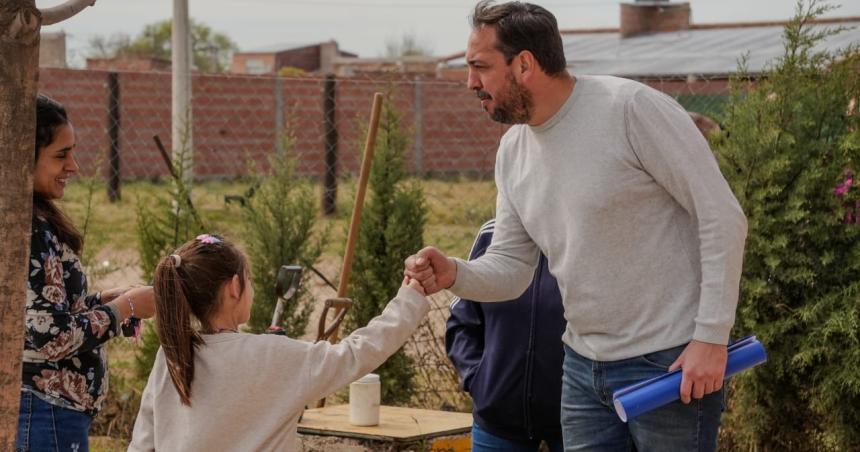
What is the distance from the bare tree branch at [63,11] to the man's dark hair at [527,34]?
3.34 ft

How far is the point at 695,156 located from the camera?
2.82 metres

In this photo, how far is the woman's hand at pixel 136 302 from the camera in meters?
3.31

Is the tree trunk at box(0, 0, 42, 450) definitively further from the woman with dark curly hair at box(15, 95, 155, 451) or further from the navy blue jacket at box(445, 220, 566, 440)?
the navy blue jacket at box(445, 220, 566, 440)

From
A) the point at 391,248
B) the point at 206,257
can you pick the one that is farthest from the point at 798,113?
the point at 206,257

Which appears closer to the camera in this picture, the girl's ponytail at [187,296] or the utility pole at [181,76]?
the girl's ponytail at [187,296]

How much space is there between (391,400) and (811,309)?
231 cm

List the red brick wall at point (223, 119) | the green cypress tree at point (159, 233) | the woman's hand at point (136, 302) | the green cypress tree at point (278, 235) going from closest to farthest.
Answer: the woman's hand at point (136, 302)
the green cypress tree at point (159, 233)
the green cypress tree at point (278, 235)
the red brick wall at point (223, 119)

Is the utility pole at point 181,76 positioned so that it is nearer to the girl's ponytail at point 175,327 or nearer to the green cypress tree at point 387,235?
the green cypress tree at point 387,235

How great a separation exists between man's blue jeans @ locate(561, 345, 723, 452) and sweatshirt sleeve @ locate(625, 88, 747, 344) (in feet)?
0.57

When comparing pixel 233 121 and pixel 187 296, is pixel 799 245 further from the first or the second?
pixel 233 121

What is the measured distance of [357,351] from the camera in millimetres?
2957

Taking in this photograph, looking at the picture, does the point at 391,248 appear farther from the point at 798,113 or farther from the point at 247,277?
the point at 247,277

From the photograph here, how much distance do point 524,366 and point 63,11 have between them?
5.69ft

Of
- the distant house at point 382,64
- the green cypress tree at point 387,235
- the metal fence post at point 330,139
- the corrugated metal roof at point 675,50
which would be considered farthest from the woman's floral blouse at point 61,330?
the distant house at point 382,64
